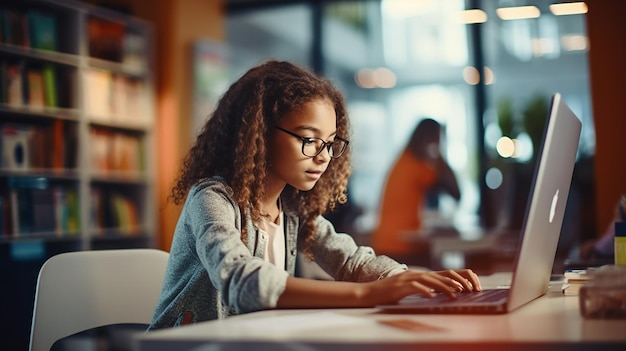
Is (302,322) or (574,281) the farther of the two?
(574,281)

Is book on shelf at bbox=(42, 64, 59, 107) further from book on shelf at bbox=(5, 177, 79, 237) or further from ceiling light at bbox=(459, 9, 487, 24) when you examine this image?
ceiling light at bbox=(459, 9, 487, 24)

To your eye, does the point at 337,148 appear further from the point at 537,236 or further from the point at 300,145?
the point at 537,236

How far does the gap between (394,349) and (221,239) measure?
471mm

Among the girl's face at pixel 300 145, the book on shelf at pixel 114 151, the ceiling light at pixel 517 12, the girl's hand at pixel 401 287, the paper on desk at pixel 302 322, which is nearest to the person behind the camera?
the paper on desk at pixel 302 322

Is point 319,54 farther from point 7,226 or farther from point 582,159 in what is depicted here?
point 7,226

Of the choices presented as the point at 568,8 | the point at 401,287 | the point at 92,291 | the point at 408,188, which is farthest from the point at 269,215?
the point at 568,8

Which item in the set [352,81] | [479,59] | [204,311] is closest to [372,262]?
[204,311]

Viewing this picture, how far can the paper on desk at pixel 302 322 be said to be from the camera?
0.93 m

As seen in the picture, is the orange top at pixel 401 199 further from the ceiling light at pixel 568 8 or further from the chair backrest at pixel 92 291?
the chair backrest at pixel 92 291

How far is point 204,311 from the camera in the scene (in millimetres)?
1376

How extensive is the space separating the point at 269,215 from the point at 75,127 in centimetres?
343

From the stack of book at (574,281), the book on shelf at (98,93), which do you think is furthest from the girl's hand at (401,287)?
the book on shelf at (98,93)

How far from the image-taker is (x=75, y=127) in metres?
4.63

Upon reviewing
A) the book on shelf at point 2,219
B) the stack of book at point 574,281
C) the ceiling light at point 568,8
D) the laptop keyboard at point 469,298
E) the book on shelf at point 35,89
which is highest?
the ceiling light at point 568,8
